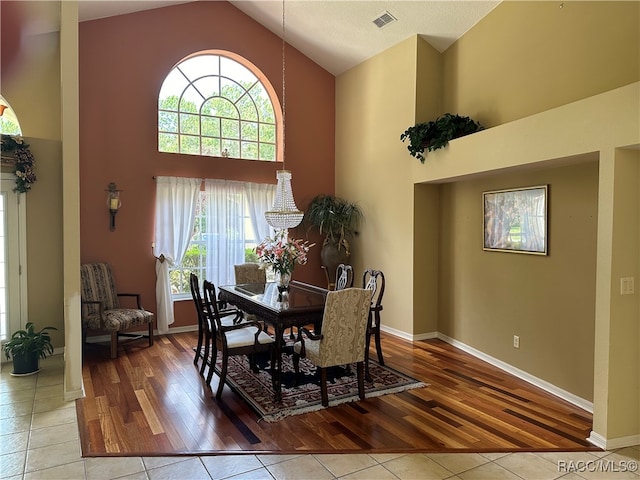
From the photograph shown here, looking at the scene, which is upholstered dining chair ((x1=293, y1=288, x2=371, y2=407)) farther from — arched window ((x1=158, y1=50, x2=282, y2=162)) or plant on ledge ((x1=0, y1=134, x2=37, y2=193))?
arched window ((x1=158, y1=50, x2=282, y2=162))

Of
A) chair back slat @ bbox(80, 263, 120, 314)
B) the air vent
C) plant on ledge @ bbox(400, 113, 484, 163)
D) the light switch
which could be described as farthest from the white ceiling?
the light switch

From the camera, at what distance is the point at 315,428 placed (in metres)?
3.19

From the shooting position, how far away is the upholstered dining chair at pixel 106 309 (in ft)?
15.6

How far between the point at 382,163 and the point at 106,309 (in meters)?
3.97

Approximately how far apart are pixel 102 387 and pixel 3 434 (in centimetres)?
90

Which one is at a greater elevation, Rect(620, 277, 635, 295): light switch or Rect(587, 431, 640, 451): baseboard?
Rect(620, 277, 635, 295): light switch

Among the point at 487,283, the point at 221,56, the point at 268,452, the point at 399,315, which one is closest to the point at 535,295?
the point at 487,283

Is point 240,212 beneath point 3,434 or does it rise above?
above

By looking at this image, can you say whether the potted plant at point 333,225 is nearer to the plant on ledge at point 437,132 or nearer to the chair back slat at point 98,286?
the plant on ledge at point 437,132

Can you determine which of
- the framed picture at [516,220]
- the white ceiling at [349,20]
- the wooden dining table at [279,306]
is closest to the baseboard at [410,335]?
the framed picture at [516,220]

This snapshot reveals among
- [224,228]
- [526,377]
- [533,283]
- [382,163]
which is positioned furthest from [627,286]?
[224,228]

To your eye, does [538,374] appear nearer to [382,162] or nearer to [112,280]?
[382,162]

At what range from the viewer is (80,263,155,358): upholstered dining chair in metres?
4.75

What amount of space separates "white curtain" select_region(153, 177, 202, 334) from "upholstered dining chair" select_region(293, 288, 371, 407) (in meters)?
2.71
